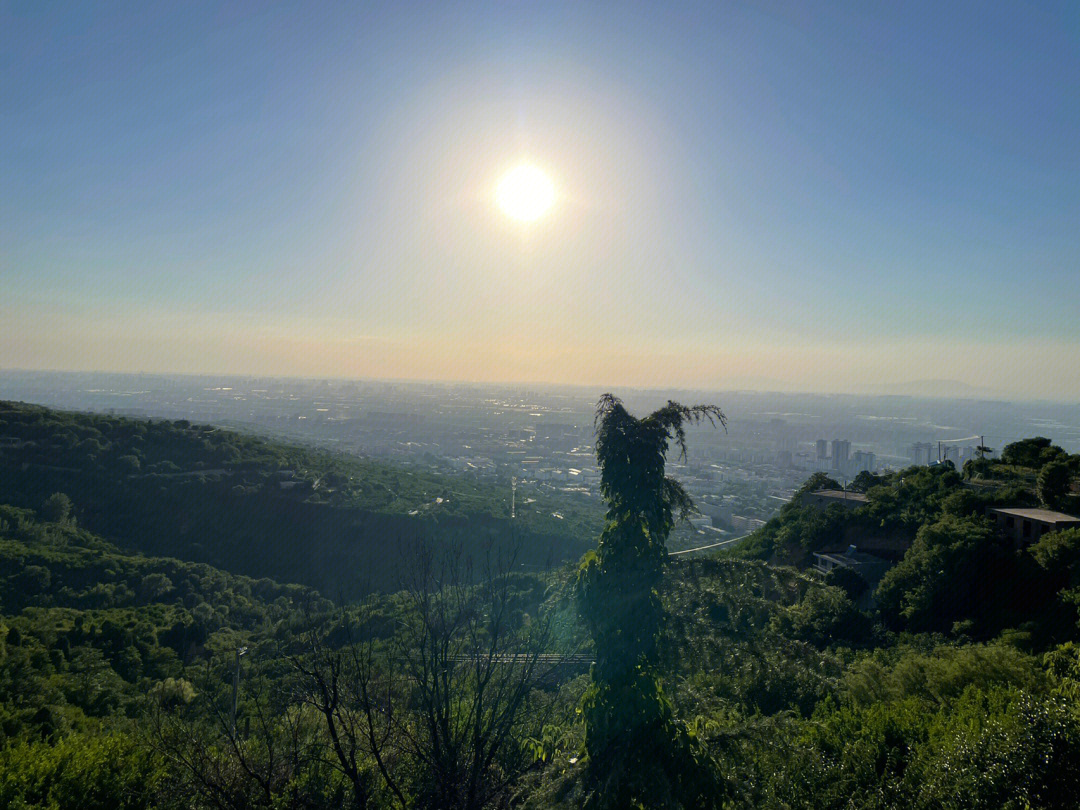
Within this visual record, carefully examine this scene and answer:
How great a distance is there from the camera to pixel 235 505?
30500mm

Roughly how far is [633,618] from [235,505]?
104 feet

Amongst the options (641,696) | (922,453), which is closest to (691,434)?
(922,453)

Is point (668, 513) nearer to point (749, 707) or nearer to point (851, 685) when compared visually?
point (749, 707)

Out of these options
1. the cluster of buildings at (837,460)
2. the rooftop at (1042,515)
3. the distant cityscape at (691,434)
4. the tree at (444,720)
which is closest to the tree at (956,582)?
the rooftop at (1042,515)

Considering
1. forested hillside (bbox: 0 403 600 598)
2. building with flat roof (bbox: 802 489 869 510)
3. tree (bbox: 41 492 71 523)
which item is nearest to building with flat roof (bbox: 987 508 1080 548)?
building with flat roof (bbox: 802 489 869 510)

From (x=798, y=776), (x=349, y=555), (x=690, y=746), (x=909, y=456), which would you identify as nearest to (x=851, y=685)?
(x=798, y=776)

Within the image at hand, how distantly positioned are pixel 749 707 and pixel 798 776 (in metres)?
2.38

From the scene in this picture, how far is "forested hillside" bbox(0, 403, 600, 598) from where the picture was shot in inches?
1067

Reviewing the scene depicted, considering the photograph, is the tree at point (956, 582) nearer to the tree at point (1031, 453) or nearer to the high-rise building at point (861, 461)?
the tree at point (1031, 453)

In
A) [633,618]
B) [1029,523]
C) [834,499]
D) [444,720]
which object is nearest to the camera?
[633,618]

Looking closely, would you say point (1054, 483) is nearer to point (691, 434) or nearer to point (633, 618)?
point (633, 618)

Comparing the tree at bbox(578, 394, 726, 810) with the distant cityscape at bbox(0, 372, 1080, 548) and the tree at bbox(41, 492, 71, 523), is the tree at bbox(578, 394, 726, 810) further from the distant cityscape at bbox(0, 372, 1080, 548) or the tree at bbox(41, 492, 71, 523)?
the tree at bbox(41, 492, 71, 523)

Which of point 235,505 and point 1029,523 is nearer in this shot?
point 1029,523

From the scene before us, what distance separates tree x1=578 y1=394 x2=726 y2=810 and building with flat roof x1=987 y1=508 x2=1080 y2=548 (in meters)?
11.9
